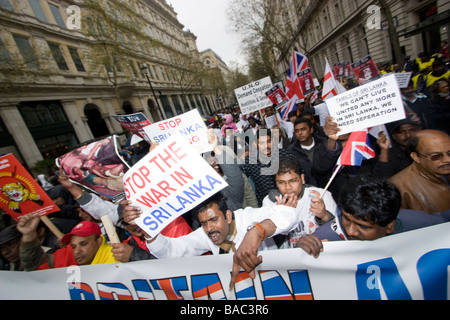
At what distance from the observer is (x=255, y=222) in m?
1.87

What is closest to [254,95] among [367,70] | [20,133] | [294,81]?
[294,81]


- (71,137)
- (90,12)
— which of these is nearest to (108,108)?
(71,137)

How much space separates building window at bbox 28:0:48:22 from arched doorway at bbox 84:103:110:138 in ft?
22.8

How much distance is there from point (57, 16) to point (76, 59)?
3.47m

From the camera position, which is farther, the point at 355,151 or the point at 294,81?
the point at 294,81

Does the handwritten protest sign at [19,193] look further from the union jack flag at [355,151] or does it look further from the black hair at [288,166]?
the union jack flag at [355,151]

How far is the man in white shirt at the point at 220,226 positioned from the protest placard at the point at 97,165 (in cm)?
79

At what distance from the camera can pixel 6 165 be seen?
2.38m

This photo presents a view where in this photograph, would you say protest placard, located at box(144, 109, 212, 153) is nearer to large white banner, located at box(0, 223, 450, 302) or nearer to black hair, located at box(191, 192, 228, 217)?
black hair, located at box(191, 192, 228, 217)

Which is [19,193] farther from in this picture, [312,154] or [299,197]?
[312,154]

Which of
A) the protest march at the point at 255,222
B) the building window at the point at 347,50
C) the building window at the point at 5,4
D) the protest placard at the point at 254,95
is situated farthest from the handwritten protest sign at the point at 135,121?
the building window at the point at 347,50

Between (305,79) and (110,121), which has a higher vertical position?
(110,121)

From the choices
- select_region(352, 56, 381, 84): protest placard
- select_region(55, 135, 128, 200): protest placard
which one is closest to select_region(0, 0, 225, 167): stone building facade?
select_region(55, 135, 128, 200): protest placard

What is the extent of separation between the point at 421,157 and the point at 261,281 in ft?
6.14
